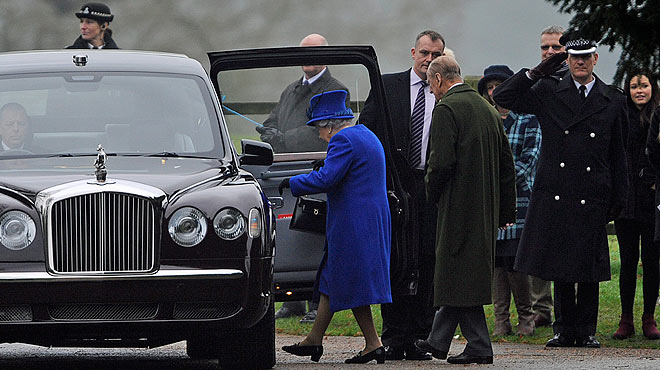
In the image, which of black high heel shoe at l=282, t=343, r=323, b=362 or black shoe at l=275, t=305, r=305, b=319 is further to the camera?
black shoe at l=275, t=305, r=305, b=319

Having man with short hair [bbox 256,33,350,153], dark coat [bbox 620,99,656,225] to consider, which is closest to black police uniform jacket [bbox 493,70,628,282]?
dark coat [bbox 620,99,656,225]

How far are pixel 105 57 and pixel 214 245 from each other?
196cm

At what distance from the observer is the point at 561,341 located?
935 cm

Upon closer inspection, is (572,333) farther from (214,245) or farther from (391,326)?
(214,245)

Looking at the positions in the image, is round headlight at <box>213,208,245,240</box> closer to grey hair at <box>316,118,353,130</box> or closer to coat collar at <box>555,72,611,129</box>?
grey hair at <box>316,118,353,130</box>

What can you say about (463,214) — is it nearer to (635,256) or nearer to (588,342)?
(588,342)

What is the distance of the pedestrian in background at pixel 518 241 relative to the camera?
1037 centimetres

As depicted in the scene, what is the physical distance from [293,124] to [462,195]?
139 cm

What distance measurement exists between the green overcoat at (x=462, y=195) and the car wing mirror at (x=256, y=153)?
985 mm

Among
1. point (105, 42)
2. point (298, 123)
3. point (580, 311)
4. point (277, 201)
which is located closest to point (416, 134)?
point (298, 123)

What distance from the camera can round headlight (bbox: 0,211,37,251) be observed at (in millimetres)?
6336

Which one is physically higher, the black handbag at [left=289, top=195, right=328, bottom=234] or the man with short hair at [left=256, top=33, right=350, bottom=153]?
the man with short hair at [left=256, top=33, right=350, bottom=153]

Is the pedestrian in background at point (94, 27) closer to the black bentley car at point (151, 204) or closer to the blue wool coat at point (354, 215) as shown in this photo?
the black bentley car at point (151, 204)

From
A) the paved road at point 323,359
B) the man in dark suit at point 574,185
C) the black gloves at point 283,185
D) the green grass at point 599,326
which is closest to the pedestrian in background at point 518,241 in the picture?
the green grass at point 599,326
